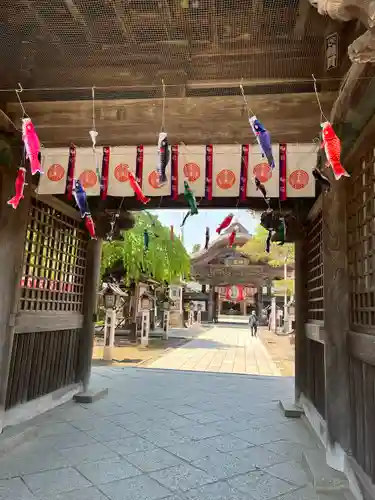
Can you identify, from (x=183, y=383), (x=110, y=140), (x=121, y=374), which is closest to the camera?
(x=110, y=140)

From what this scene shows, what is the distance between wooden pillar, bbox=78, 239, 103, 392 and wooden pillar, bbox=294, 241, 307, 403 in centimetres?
351

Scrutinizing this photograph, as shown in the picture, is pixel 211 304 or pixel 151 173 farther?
pixel 211 304

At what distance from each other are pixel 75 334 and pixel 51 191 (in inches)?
112

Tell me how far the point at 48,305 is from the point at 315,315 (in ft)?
12.7

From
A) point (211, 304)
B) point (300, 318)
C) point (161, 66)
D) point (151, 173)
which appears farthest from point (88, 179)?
point (211, 304)

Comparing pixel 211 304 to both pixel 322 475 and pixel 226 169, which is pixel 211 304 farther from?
pixel 322 475

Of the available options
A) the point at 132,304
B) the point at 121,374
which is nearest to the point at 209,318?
the point at 132,304

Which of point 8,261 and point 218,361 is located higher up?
point 8,261

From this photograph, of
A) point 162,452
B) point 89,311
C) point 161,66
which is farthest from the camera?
point 89,311

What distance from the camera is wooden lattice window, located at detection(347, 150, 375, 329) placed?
303 cm

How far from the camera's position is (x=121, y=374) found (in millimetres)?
8422

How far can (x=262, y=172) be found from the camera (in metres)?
4.18

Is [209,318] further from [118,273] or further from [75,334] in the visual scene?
[75,334]

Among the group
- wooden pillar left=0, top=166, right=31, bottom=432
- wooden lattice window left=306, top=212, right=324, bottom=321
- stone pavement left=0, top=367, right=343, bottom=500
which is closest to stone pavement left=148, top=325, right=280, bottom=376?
stone pavement left=0, top=367, right=343, bottom=500
